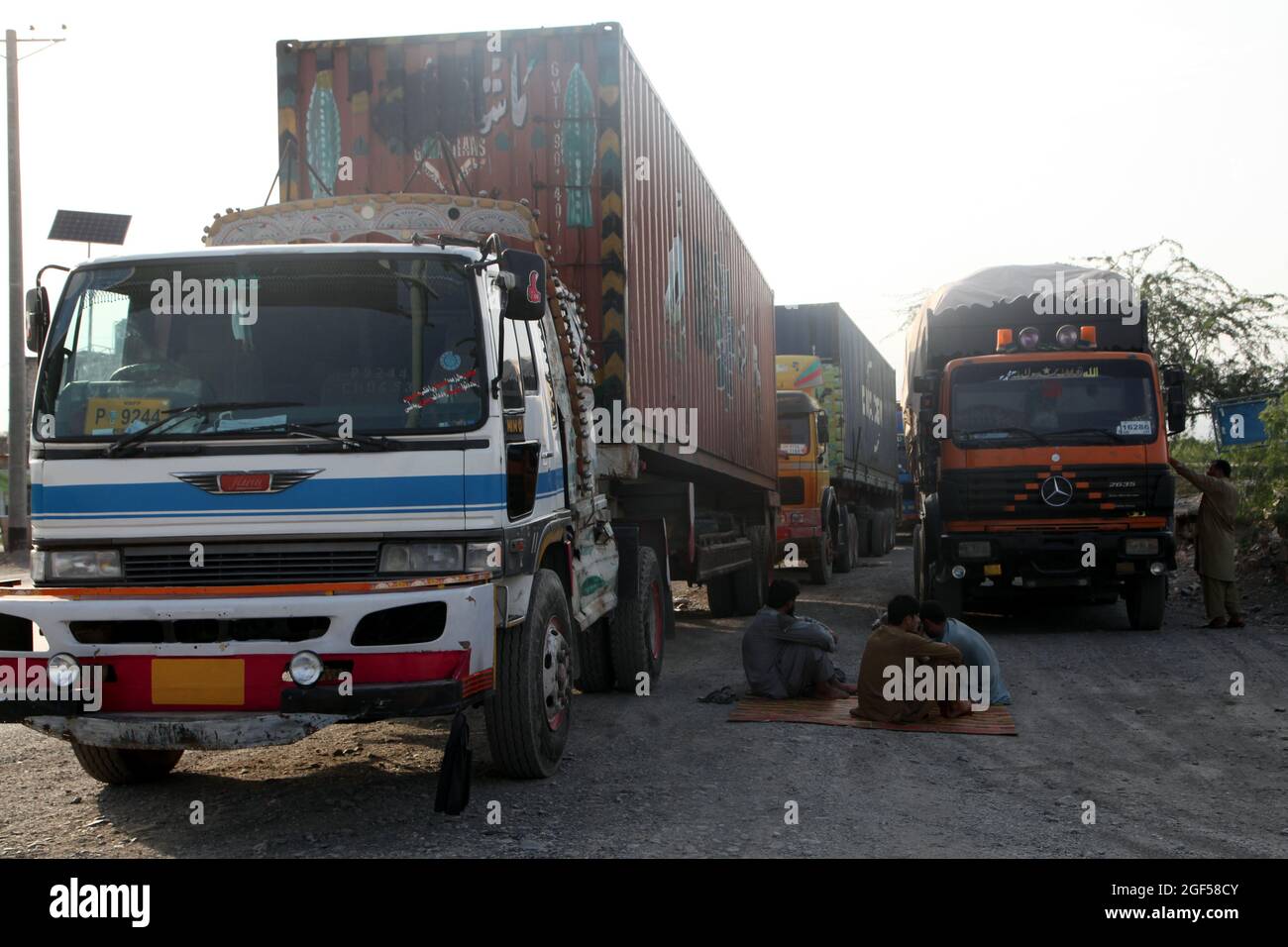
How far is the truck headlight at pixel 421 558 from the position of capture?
4.86 metres

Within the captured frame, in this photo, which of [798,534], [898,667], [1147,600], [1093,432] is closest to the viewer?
[898,667]

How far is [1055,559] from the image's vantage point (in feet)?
36.5

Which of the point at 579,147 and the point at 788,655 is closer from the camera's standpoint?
the point at 579,147

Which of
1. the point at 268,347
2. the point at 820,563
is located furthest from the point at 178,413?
the point at 820,563

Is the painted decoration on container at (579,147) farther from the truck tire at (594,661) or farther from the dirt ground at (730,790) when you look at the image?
the dirt ground at (730,790)

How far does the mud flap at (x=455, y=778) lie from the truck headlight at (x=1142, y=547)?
7.74m

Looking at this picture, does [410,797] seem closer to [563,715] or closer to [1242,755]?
[563,715]

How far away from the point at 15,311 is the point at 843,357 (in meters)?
14.4

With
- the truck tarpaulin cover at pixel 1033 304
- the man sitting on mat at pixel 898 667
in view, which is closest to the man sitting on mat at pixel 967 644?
the man sitting on mat at pixel 898 667

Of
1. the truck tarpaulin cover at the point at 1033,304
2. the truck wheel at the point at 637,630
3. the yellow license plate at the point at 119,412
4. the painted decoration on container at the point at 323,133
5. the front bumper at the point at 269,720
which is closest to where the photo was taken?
the front bumper at the point at 269,720

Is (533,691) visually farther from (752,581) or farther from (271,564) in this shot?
(752,581)
